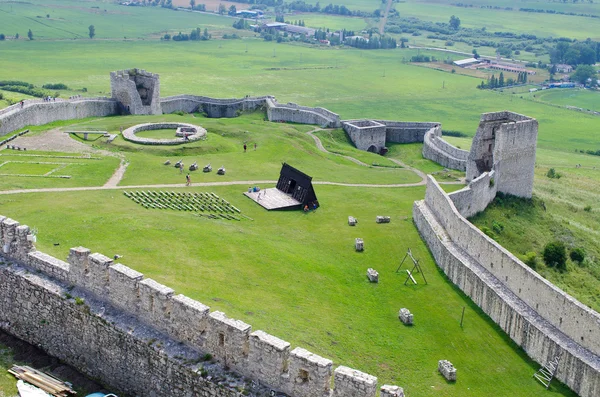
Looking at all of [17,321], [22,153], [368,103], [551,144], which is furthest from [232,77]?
[17,321]

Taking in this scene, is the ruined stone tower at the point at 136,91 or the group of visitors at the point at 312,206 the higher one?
the ruined stone tower at the point at 136,91

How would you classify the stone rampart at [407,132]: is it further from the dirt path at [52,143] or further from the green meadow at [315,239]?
the dirt path at [52,143]

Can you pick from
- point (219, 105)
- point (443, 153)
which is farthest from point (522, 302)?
point (219, 105)

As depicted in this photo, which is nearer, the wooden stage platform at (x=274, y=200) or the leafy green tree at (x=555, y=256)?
the leafy green tree at (x=555, y=256)

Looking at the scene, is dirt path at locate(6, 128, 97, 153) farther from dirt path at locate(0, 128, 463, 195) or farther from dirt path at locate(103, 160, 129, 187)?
dirt path at locate(103, 160, 129, 187)

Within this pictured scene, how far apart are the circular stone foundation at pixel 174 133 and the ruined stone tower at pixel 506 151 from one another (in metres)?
25.5

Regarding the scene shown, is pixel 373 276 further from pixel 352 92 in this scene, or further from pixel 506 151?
pixel 352 92

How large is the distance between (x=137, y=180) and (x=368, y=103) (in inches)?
4414

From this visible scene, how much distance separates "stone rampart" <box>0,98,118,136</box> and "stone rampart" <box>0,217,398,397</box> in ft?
135

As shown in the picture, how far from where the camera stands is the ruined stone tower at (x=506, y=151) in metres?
63.5

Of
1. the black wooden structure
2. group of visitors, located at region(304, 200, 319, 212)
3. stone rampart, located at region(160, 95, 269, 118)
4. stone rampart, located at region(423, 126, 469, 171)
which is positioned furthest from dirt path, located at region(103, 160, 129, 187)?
stone rampart, located at region(160, 95, 269, 118)

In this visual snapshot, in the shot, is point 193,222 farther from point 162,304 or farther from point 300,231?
point 162,304

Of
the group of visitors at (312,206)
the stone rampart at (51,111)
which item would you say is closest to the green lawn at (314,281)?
the group of visitors at (312,206)

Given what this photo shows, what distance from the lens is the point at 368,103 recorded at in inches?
6565
